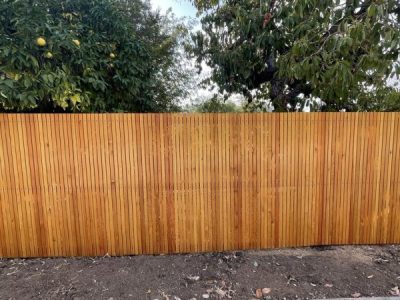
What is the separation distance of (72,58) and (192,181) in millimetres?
2063

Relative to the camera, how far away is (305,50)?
2.67m

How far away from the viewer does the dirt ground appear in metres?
2.16

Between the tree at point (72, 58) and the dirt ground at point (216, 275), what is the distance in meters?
1.76

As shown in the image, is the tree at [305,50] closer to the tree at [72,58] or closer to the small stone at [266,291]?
the tree at [72,58]

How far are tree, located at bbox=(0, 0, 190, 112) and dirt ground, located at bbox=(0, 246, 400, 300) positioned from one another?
5.78ft

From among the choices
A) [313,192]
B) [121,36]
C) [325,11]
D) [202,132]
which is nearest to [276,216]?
[313,192]

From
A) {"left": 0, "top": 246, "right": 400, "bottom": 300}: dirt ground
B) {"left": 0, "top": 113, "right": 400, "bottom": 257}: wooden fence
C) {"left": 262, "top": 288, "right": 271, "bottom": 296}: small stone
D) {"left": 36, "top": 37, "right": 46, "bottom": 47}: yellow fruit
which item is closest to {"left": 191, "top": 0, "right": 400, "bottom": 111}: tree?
{"left": 0, "top": 113, "right": 400, "bottom": 257}: wooden fence

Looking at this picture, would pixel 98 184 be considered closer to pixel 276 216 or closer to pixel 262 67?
pixel 276 216

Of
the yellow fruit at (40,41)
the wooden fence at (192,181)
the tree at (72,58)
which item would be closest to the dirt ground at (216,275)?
the wooden fence at (192,181)

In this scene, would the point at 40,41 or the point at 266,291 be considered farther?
the point at 40,41

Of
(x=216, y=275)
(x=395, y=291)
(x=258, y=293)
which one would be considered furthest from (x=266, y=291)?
(x=395, y=291)

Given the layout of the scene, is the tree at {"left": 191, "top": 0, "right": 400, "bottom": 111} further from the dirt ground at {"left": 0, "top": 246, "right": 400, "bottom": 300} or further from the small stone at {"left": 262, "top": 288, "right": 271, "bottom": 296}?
the small stone at {"left": 262, "top": 288, "right": 271, "bottom": 296}

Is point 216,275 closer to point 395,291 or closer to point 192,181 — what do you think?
point 192,181

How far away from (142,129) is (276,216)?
5.93 feet
